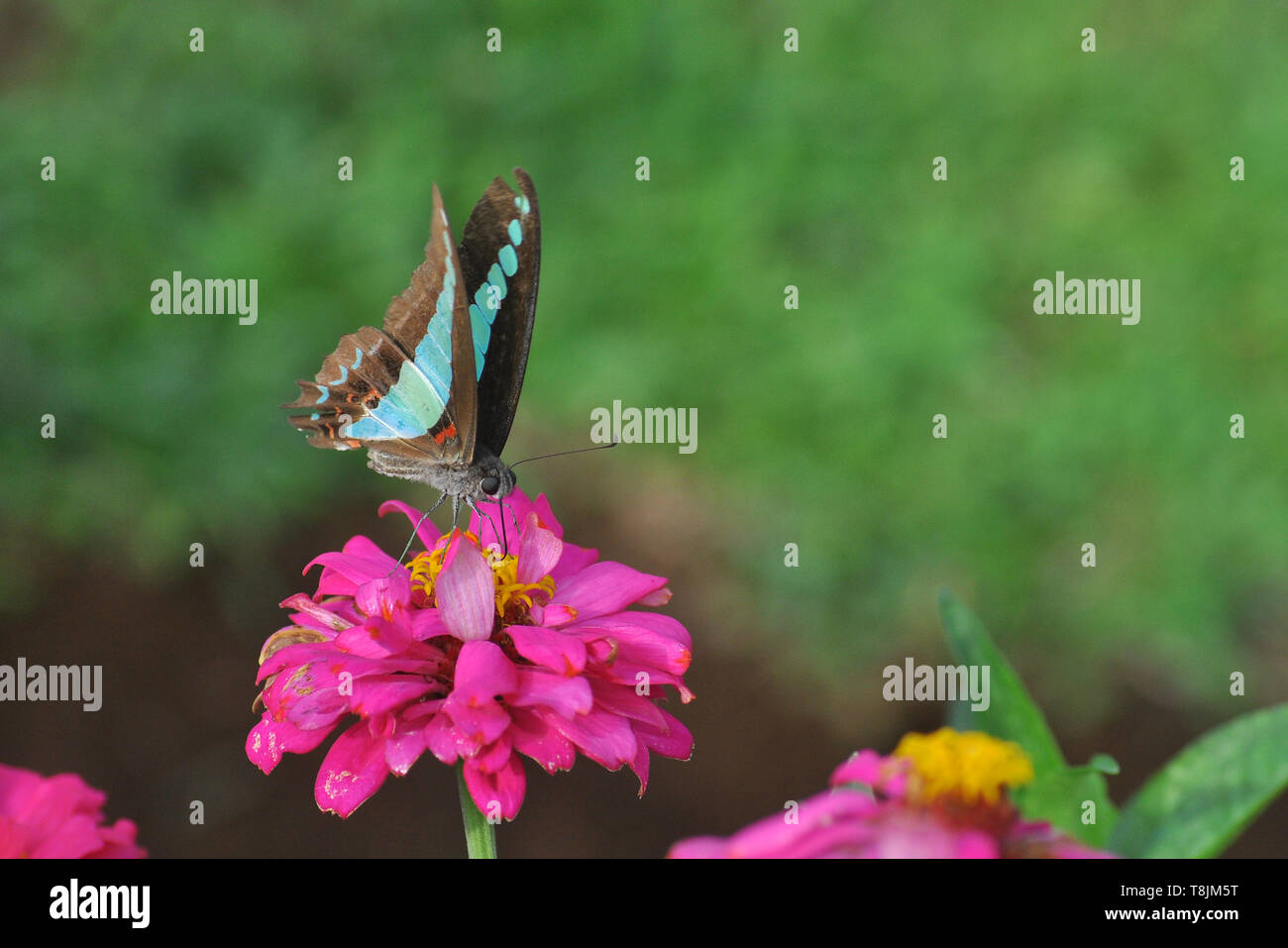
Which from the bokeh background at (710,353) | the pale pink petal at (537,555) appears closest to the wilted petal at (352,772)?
the pale pink petal at (537,555)

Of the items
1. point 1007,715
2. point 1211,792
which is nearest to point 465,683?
point 1007,715

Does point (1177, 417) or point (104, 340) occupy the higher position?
point (104, 340)

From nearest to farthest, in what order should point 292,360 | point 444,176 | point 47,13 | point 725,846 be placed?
point 725,846 < point 292,360 < point 444,176 < point 47,13

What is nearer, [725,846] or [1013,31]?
[725,846]

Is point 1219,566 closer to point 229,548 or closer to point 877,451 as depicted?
point 877,451

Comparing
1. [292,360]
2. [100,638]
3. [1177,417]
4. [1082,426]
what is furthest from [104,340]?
[1177,417]

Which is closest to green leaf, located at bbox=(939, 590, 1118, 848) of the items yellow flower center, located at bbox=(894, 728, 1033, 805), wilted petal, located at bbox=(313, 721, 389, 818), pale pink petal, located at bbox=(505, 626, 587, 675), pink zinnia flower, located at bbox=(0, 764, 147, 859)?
yellow flower center, located at bbox=(894, 728, 1033, 805)

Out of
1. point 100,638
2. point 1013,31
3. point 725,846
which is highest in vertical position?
point 1013,31

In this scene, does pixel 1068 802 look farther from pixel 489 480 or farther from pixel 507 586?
pixel 489 480
